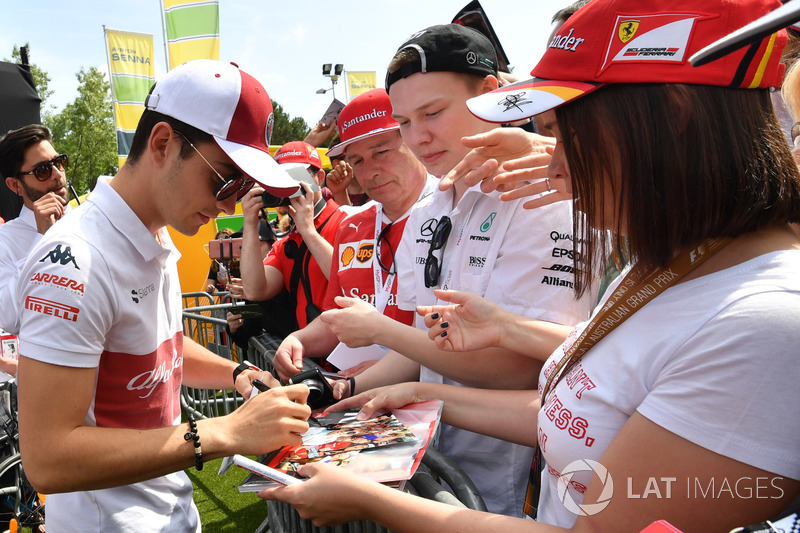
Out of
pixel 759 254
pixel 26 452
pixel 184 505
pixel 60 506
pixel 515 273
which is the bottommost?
pixel 184 505

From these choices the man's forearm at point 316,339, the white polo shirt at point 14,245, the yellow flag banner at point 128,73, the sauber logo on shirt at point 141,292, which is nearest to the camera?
the sauber logo on shirt at point 141,292

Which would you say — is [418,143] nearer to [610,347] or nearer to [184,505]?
[610,347]

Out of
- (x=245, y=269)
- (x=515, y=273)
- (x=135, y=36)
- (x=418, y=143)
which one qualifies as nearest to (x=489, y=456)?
(x=515, y=273)

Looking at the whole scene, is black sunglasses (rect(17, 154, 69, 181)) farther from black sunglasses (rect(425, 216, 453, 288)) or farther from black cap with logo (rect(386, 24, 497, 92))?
black sunglasses (rect(425, 216, 453, 288))

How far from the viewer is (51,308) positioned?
5.10 ft

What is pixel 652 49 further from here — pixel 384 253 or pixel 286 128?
pixel 286 128

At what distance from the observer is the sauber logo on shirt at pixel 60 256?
5.32 feet

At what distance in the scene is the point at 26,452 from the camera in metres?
1.56

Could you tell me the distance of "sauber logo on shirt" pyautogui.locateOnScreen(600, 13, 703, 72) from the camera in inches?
44.9

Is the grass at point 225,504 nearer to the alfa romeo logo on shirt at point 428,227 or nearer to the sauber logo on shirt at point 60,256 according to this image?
the alfa romeo logo on shirt at point 428,227

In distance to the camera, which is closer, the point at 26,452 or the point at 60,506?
the point at 26,452

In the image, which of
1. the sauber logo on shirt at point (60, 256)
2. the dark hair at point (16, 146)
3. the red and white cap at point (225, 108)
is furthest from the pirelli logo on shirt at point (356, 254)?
the dark hair at point (16, 146)

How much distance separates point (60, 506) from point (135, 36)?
13.8 meters

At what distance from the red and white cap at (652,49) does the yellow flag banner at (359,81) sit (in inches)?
829
